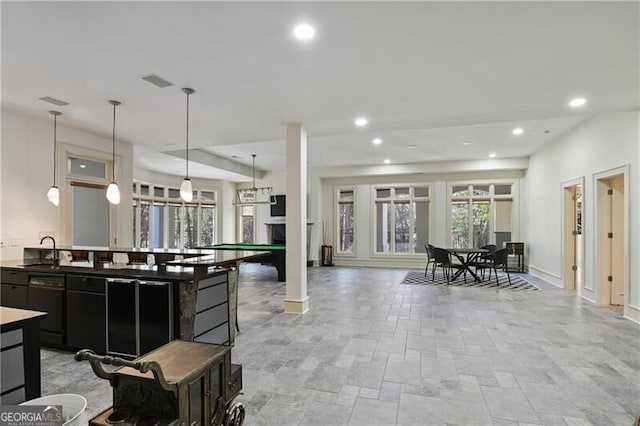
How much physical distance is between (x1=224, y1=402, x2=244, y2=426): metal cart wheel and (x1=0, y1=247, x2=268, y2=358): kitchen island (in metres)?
1.52

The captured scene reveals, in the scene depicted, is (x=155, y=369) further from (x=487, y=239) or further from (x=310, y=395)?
(x=487, y=239)

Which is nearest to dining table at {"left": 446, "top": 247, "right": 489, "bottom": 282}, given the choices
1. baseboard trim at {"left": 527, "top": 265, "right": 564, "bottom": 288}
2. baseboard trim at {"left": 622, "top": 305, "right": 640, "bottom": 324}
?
baseboard trim at {"left": 527, "top": 265, "right": 564, "bottom": 288}

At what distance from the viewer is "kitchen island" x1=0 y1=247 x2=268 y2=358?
3273 millimetres

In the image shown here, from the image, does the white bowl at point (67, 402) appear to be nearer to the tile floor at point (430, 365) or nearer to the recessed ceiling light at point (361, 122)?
the tile floor at point (430, 365)

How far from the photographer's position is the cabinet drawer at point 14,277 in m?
3.89

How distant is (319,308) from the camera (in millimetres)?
5480

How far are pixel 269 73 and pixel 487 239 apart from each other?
28.9 ft

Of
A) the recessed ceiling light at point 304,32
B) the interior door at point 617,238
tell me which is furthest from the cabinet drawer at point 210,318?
the interior door at point 617,238

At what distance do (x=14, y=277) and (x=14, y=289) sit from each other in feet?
0.45

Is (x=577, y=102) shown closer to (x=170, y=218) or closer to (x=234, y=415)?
(x=234, y=415)

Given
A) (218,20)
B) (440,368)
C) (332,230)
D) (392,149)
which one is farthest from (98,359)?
(332,230)

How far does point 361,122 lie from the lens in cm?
511

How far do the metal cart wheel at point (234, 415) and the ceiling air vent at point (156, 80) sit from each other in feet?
10.4

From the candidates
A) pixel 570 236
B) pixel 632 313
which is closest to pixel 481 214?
pixel 570 236
